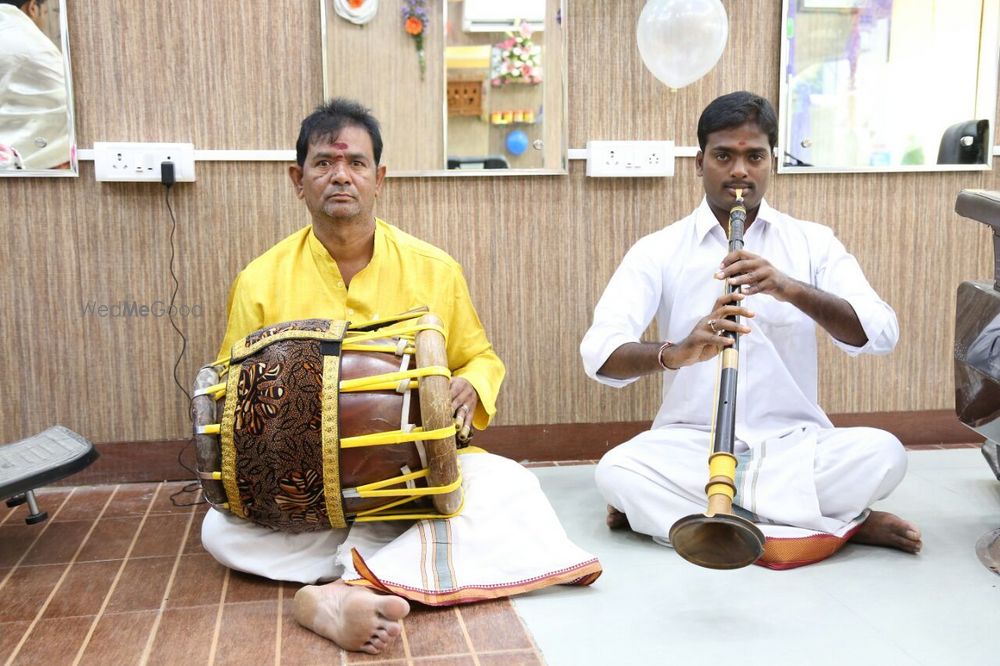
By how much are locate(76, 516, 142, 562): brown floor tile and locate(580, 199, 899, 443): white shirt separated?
1397 millimetres

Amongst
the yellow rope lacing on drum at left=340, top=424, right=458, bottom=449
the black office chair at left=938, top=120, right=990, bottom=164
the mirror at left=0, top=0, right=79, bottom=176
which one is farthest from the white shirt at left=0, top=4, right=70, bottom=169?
the black office chair at left=938, top=120, right=990, bottom=164

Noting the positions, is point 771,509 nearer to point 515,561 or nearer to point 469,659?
point 515,561

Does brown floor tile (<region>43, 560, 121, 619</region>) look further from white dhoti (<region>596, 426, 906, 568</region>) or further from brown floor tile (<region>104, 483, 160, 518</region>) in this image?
white dhoti (<region>596, 426, 906, 568</region>)

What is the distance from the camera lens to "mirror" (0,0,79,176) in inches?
117

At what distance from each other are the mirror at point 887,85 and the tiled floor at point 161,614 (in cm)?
220

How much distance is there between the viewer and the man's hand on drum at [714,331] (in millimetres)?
2189

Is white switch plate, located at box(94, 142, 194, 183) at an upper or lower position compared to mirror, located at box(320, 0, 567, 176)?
lower

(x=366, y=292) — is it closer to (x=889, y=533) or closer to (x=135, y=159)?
(x=135, y=159)

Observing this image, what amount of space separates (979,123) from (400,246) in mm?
2307

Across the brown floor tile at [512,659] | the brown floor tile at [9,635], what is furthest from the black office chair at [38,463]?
the brown floor tile at [512,659]

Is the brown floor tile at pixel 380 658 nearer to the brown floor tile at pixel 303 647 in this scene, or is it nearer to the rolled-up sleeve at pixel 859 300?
the brown floor tile at pixel 303 647

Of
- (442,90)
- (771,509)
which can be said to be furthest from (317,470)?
(442,90)

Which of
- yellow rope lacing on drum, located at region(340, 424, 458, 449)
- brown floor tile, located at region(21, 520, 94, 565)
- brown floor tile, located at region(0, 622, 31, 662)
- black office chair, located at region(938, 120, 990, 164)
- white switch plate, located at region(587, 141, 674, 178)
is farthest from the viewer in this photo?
black office chair, located at region(938, 120, 990, 164)

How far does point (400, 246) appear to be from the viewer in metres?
2.65
